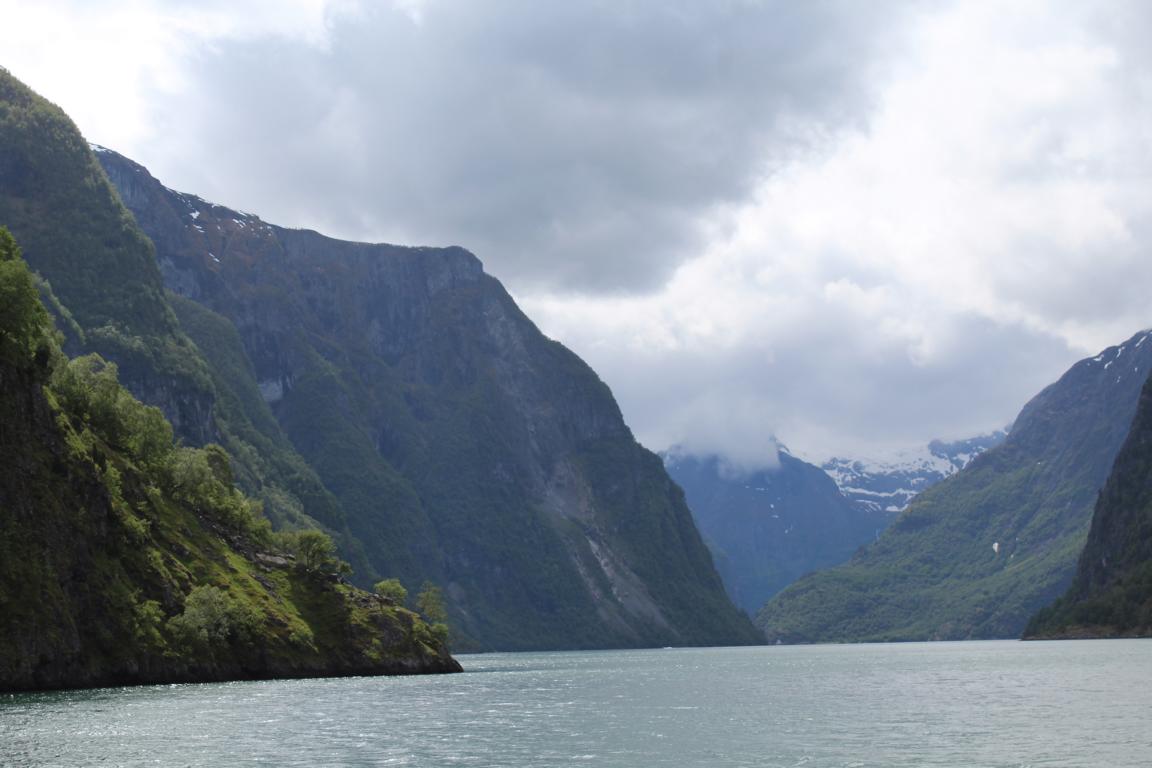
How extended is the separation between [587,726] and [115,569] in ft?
238

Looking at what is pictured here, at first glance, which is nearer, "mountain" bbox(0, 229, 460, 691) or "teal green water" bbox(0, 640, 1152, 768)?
"teal green water" bbox(0, 640, 1152, 768)

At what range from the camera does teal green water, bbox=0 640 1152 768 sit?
77.2 metres

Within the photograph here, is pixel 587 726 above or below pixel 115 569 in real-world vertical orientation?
below

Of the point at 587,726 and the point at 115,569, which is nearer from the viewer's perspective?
the point at 587,726

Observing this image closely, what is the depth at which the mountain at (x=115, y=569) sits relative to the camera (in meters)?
126

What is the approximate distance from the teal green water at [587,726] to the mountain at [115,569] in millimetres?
7373

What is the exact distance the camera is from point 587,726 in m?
103

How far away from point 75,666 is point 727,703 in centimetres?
7126

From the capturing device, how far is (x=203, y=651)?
507 ft

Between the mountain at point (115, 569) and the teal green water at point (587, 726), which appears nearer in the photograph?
the teal green water at point (587, 726)

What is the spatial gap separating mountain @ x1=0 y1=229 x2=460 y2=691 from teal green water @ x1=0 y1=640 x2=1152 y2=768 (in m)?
7.37

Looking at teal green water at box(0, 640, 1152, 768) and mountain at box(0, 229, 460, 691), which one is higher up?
mountain at box(0, 229, 460, 691)

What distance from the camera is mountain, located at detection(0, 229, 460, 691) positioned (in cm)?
12631

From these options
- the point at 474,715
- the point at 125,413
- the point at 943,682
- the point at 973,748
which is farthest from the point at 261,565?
the point at 973,748
